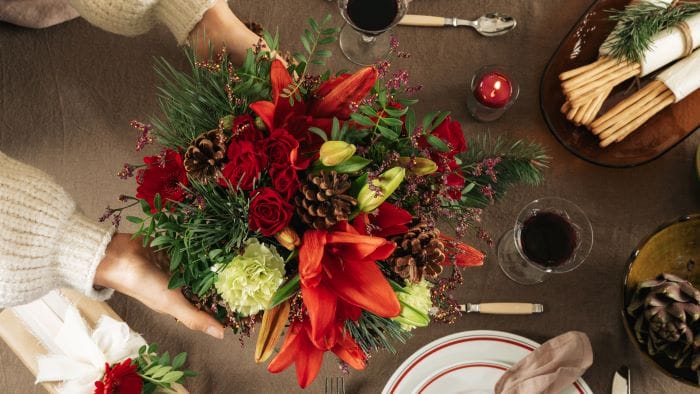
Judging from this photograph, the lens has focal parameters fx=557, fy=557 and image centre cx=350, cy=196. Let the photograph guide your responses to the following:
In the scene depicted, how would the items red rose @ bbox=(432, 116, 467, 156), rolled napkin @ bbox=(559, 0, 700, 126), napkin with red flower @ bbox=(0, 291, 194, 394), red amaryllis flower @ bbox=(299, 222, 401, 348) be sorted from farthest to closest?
rolled napkin @ bbox=(559, 0, 700, 126), napkin with red flower @ bbox=(0, 291, 194, 394), red rose @ bbox=(432, 116, 467, 156), red amaryllis flower @ bbox=(299, 222, 401, 348)

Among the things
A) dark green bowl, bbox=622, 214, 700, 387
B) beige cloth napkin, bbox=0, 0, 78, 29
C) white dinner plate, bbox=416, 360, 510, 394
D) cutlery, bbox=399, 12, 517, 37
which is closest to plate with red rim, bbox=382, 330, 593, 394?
white dinner plate, bbox=416, 360, 510, 394

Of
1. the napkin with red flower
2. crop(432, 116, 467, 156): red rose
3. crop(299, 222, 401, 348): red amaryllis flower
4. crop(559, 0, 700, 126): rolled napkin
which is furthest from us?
crop(559, 0, 700, 126): rolled napkin

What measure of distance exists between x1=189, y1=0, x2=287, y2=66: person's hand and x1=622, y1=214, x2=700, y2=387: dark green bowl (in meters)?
0.57

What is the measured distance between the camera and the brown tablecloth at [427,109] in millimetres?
804

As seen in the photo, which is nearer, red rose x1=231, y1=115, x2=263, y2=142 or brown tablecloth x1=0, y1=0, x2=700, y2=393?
red rose x1=231, y1=115, x2=263, y2=142

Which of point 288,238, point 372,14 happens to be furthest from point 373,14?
point 288,238

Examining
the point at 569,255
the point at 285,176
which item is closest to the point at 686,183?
the point at 569,255

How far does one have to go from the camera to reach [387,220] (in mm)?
506

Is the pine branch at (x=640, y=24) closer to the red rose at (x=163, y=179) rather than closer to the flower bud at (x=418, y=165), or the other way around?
the flower bud at (x=418, y=165)

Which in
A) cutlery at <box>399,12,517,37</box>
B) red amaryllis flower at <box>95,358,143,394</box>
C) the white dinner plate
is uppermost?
cutlery at <box>399,12,517,37</box>

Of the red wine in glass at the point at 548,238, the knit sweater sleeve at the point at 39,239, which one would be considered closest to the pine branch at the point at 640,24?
the red wine in glass at the point at 548,238

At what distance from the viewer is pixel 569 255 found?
76 centimetres

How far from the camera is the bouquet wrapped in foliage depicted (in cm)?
47

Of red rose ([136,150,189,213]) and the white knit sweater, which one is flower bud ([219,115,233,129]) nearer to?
red rose ([136,150,189,213])
